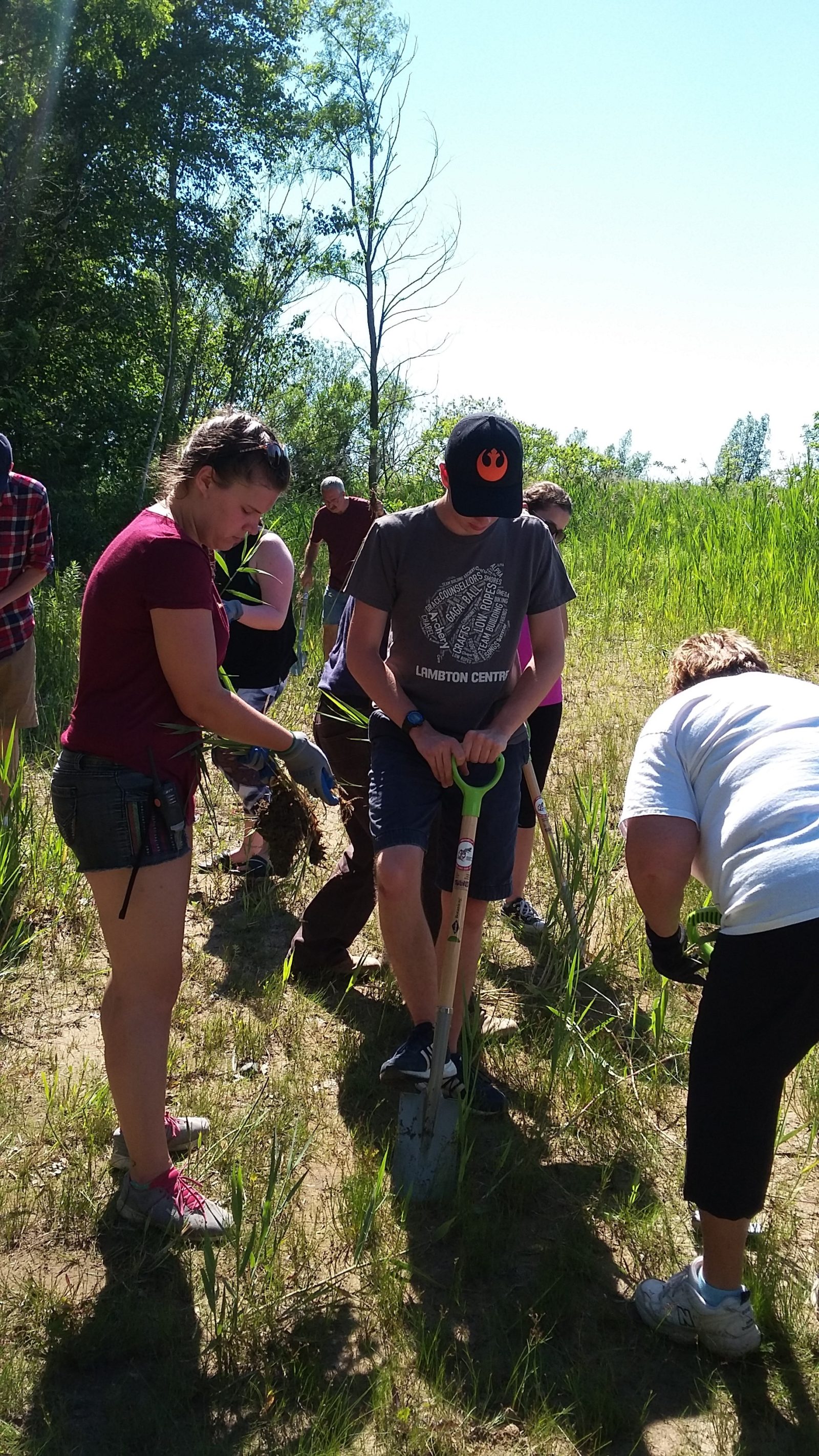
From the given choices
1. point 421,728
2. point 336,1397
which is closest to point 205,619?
point 421,728

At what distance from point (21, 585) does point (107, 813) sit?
2.37 m

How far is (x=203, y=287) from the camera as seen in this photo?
54.9 feet

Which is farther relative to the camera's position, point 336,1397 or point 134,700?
point 134,700

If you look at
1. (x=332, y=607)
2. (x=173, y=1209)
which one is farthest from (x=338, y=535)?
(x=173, y=1209)

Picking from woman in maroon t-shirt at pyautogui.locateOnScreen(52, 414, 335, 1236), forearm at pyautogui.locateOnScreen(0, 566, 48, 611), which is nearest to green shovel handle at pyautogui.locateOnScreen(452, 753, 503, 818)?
woman in maroon t-shirt at pyautogui.locateOnScreen(52, 414, 335, 1236)

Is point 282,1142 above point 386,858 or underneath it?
underneath

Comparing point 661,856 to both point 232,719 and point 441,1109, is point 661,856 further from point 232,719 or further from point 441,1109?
point 441,1109

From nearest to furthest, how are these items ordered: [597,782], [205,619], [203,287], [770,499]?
[205,619], [597,782], [770,499], [203,287]

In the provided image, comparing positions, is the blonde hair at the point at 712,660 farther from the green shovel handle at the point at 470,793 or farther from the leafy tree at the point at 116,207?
the leafy tree at the point at 116,207

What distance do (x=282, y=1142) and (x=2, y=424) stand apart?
1260 cm

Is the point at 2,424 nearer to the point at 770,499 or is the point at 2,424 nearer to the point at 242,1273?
the point at 770,499

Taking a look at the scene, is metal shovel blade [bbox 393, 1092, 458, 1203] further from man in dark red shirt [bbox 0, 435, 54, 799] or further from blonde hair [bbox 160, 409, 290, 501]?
man in dark red shirt [bbox 0, 435, 54, 799]

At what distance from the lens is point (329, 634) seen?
25.0ft

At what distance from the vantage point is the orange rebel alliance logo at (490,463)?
2.64 metres
